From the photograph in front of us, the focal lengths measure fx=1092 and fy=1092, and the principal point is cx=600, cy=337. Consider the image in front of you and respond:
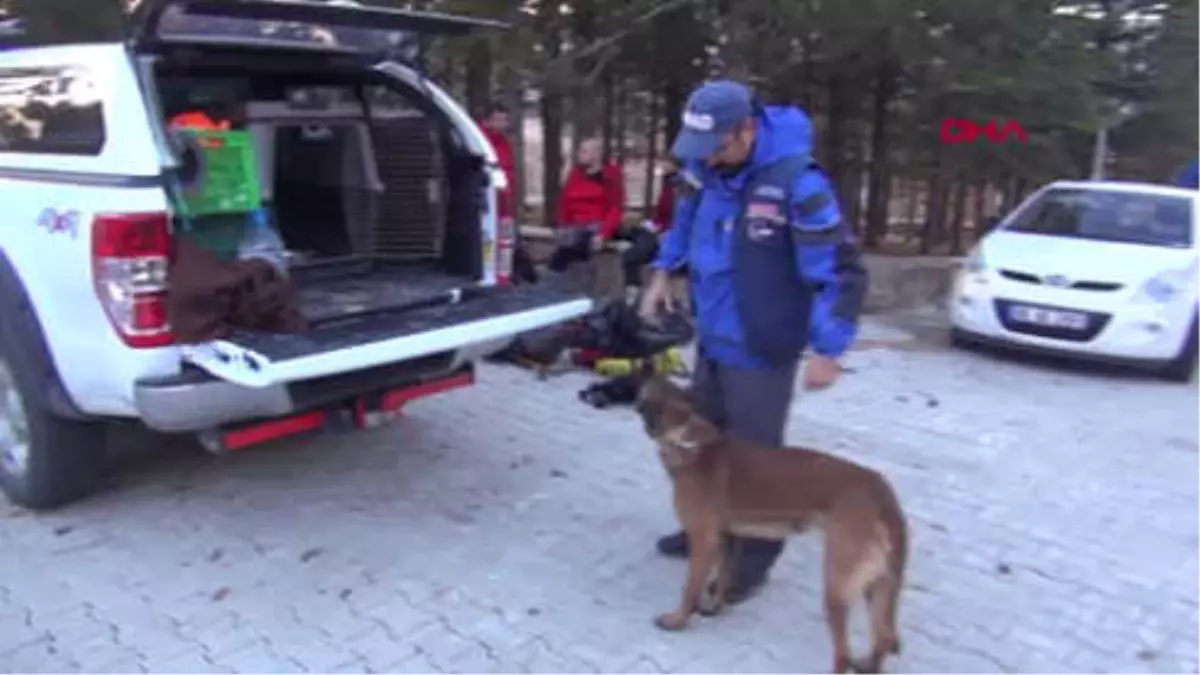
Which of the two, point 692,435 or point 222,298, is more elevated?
point 222,298

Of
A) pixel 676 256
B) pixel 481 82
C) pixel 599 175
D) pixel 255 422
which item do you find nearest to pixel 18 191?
pixel 255 422

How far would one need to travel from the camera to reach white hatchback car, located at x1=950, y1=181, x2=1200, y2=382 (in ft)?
24.7

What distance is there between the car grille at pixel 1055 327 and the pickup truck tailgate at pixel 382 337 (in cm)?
432

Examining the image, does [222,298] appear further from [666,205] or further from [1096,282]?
[1096,282]

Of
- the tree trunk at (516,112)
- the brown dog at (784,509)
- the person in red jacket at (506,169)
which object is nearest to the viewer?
the brown dog at (784,509)

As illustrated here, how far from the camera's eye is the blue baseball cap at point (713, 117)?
10.5 ft

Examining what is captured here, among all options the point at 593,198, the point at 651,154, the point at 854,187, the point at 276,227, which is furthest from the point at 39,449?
the point at 854,187

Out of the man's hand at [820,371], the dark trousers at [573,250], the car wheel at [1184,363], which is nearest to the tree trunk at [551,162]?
the dark trousers at [573,250]

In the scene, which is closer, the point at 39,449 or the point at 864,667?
the point at 864,667

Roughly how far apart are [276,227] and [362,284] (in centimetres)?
62

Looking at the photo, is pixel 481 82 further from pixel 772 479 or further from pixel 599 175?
pixel 772 479

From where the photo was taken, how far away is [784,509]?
3.24m

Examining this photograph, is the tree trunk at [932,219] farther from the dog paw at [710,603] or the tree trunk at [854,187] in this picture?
the dog paw at [710,603]

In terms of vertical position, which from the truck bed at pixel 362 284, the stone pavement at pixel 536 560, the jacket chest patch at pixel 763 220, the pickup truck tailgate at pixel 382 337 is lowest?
the stone pavement at pixel 536 560
